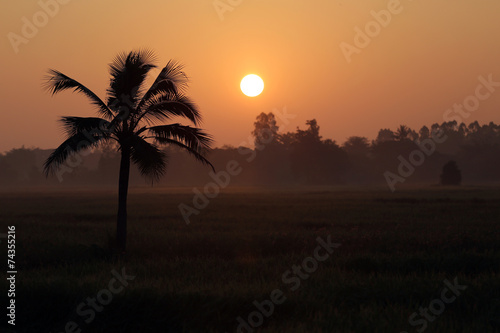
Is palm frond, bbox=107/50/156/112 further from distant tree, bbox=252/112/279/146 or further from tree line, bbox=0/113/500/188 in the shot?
distant tree, bbox=252/112/279/146

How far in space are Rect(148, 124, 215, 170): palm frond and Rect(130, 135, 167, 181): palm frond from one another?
0.87 metres

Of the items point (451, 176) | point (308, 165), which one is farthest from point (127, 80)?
point (308, 165)

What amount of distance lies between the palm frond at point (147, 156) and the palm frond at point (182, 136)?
87 cm

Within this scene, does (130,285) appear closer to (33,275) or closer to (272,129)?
(33,275)

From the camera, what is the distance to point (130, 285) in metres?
11.0

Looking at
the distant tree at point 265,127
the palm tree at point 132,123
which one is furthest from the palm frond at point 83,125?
the distant tree at point 265,127

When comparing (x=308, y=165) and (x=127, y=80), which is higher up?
(x=308, y=165)

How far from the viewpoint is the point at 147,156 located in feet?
53.5

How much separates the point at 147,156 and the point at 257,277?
6.08 metres

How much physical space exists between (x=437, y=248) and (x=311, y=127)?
412ft

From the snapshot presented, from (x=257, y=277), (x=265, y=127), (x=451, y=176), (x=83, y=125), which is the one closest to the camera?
(x=257, y=277)

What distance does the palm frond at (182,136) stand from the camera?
1764cm

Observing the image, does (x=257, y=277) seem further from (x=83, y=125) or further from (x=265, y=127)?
(x=265, y=127)


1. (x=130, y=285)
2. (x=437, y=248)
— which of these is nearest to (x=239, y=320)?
(x=130, y=285)
